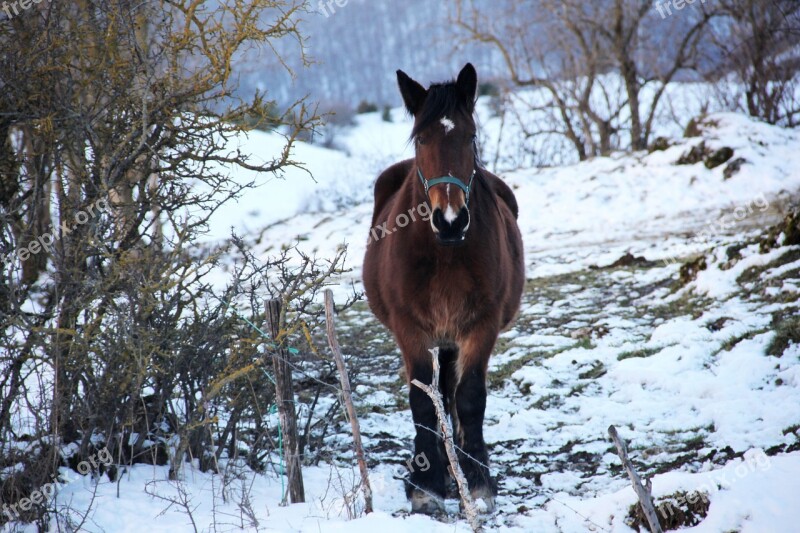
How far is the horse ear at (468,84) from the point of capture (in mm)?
3756

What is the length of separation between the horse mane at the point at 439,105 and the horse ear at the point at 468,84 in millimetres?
72

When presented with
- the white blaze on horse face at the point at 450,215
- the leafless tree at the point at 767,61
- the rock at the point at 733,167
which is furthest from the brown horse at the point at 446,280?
the leafless tree at the point at 767,61

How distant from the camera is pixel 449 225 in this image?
10.8ft

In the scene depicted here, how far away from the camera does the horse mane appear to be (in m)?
3.56

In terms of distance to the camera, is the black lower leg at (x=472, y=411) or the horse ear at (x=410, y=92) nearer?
the black lower leg at (x=472, y=411)

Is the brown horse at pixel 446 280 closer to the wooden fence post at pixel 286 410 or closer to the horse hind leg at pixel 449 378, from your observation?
the horse hind leg at pixel 449 378

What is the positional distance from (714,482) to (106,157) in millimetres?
3636

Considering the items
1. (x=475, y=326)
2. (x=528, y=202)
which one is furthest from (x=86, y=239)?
(x=528, y=202)

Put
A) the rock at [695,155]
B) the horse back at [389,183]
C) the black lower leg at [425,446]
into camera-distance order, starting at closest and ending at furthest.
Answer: the black lower leg at [425,446] < the horse back at [389,183] < the rock at [695,155]

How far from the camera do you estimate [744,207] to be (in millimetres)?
11578
